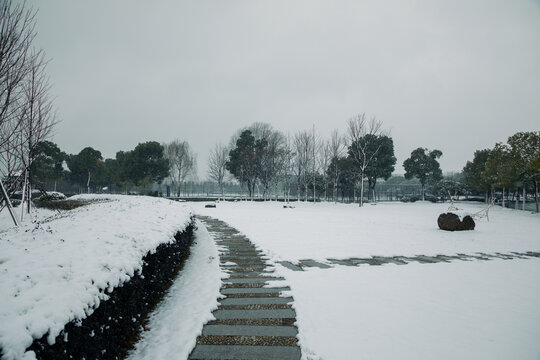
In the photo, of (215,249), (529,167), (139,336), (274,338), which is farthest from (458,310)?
(529,167)

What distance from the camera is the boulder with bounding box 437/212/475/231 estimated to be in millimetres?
12703

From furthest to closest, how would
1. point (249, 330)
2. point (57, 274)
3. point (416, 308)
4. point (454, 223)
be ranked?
point (454, 223), point (416, 308), point (249, 330), point (57, 274)

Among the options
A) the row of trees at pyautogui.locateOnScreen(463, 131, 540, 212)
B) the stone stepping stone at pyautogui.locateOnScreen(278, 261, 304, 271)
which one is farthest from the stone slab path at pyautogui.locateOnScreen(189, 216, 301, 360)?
the row of trees at pyautogui.locateOnScreen(463, 131, 540, 212)

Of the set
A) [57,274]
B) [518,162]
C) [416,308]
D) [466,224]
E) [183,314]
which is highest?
[518,162]

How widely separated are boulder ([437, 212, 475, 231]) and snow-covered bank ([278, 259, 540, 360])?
6799 millimetres

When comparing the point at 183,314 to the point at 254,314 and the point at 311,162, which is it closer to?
the point at 254,314

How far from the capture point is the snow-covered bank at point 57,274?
1812 mm

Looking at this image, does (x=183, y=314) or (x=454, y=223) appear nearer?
(x=183, y=314)

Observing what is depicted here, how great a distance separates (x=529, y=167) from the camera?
23.7 meters

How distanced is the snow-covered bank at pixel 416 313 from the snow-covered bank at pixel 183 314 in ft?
4.42

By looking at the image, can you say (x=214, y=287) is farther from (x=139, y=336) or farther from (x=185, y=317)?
(x=139, y=336)

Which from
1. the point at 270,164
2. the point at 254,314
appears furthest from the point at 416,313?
the point at 270,164

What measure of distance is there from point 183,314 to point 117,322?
4.32 feet

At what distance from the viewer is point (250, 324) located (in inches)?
147
